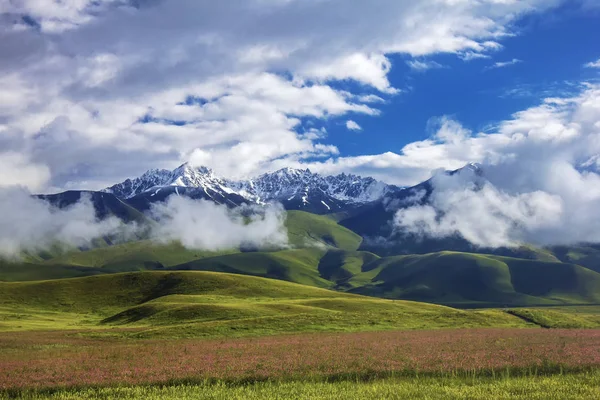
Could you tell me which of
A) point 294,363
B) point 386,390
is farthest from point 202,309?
point 386,390

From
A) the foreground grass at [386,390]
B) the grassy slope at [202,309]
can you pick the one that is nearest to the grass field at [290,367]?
the foreground grass at [386,390]

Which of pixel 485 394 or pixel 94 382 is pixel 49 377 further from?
pixel 485 394

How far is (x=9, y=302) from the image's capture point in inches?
6407

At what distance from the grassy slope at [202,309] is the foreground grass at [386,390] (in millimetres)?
42189

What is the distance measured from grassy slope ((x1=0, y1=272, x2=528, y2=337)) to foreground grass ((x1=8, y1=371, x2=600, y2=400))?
4219 cm

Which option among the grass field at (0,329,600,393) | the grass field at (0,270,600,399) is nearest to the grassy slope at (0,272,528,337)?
the grass field at (0,270,600,399)

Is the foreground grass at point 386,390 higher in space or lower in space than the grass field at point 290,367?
higher

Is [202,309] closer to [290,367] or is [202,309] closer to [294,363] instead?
[294,363]

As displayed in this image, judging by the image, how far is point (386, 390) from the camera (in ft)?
84.4

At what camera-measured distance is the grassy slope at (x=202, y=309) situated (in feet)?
259

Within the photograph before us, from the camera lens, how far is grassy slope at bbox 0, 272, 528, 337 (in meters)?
78.9

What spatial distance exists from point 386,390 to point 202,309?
79.9m

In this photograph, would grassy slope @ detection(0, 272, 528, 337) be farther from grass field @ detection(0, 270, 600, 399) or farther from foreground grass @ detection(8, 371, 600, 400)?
foreground grass @ detection(8, 371, 600, 400)

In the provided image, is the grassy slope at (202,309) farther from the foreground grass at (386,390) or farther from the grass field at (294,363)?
the foreground grass at (386,390)
